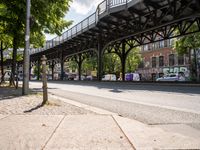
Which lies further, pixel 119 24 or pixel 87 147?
pixel 119 24

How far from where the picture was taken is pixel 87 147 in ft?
16.7

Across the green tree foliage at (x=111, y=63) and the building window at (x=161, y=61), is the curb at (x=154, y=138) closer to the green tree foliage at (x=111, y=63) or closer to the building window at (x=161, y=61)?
the green tree foliage at (x=111, y=63)

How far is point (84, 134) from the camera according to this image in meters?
6.02

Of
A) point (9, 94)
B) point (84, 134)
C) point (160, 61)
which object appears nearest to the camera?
point (84, 134)

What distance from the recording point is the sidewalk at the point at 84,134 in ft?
17.1

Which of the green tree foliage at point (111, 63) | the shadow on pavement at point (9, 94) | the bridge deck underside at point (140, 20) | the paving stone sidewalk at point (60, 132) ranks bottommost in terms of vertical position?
the paving stone sidewalk at point (60, 132)

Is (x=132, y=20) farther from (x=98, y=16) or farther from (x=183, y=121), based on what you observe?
(x=183, y=121)

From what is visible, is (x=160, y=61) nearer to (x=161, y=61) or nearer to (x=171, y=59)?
(x=161, y=61)

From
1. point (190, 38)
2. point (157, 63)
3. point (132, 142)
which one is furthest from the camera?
point (157, 63)

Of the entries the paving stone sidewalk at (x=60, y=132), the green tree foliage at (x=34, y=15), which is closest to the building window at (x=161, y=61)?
the green tree foliage at (x=34, y=15)

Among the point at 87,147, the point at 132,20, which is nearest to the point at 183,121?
the point at 87,147

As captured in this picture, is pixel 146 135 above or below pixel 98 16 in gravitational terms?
below

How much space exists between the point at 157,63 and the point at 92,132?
75.0 meters

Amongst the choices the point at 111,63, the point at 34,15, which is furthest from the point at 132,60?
the point at 34,15
